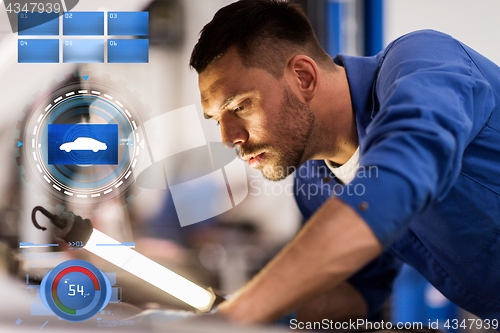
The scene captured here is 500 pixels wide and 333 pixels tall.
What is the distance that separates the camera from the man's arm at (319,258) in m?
0.26

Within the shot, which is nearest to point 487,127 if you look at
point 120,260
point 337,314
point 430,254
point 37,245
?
point 430,254

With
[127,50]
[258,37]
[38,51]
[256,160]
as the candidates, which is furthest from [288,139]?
[38,51]

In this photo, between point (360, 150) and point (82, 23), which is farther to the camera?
point (82, 23)

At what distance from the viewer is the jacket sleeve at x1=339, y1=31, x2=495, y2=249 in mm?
259

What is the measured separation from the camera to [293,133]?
59 cm

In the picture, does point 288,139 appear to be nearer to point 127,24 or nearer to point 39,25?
point 127,24

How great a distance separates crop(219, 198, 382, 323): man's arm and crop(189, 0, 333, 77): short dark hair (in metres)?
0.35

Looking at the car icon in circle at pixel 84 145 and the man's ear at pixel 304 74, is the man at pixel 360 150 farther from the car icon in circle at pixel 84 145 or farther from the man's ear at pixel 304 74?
the car icon in circle at pixel 84 145

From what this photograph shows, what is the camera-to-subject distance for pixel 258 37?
0.57 m

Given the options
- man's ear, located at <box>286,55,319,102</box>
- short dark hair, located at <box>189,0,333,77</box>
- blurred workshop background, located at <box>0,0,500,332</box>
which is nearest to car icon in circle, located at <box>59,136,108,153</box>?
blurred workshop background, located at <box>0,0,500,332</box>

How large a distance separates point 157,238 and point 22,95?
1.15 feet

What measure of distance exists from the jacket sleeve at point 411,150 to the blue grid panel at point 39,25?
56 cm

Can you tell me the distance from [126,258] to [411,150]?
442 mm

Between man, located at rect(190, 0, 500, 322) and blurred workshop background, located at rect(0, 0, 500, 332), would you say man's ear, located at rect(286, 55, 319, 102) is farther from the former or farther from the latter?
blurred workshop background, located at rect(0, 0, 500, 332)
